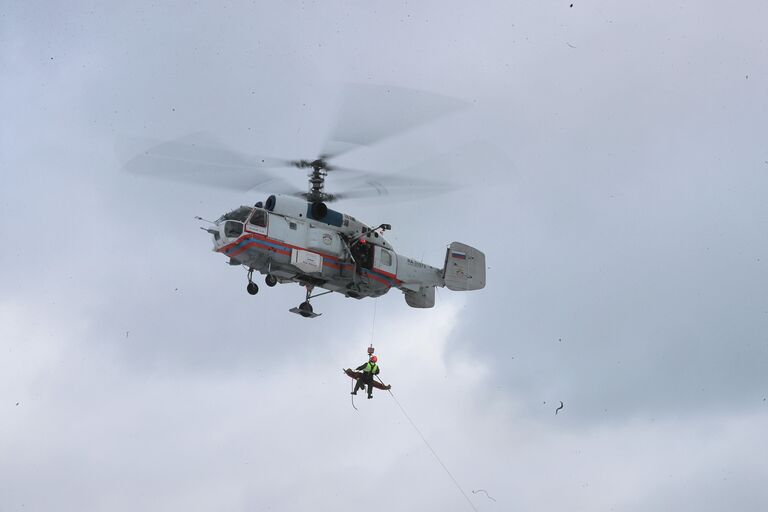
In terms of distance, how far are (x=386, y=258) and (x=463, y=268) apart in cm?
425

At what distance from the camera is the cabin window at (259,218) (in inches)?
1631

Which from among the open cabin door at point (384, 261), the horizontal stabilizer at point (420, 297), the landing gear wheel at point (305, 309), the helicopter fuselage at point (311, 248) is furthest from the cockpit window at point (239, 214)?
the horizontal stabilizer at point (420, 297)

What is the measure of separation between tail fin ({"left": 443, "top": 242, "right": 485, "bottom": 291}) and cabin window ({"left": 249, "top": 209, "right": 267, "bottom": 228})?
8872 mm

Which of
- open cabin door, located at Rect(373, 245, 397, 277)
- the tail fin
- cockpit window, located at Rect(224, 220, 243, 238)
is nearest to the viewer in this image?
cockpit window, located at Rect(224, 220, 243, 238)

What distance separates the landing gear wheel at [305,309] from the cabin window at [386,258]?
3.39m

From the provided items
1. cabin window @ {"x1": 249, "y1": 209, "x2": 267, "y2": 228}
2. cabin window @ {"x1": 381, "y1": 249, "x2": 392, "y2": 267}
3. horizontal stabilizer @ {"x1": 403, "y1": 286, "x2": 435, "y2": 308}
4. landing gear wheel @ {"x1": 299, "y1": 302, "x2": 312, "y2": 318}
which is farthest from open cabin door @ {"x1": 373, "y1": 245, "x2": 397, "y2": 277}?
cabin window @ {"x1": 249, "y1": 209, "x2": 267, "y2": 228}

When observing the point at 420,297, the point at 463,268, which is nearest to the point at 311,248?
the point at 420,297

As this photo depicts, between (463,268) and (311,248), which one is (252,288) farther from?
(463,268)

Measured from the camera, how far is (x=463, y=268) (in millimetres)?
48125

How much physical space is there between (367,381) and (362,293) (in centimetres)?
321

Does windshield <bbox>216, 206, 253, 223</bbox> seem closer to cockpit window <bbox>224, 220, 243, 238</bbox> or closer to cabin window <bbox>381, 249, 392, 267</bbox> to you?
cockpit window <bbox>224, 220, 243, 238</bbox>

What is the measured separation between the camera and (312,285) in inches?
1711

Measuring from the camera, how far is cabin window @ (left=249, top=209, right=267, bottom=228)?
136 feet

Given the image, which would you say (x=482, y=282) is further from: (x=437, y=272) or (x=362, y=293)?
(x=362, y=293)
